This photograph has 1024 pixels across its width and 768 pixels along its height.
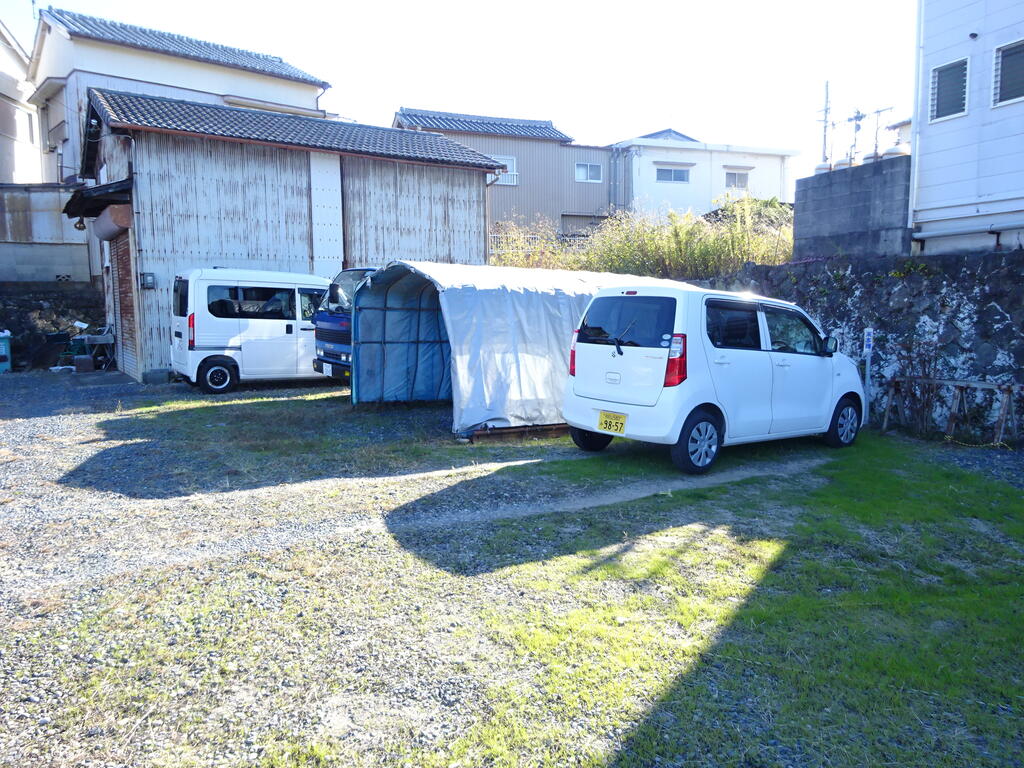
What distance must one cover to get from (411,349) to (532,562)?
6428 mm

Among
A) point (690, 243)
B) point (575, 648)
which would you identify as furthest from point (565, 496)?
point (690, 243)

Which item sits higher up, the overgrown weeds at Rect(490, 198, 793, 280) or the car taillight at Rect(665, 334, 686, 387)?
the overgrown weeds at Rect(490, 198, 793, 280)

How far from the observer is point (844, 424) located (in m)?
7.84

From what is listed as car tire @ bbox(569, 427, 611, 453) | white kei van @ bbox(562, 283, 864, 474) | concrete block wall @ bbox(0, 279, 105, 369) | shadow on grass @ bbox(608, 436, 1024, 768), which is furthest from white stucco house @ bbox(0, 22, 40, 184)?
shadow on grass @ bbox(608, 436, 1024, 768)

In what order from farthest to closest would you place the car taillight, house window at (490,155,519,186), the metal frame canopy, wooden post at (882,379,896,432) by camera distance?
1. house window at (490,155,519,186)
2. wooden post at (882,379,896,432)
3. the metal frame canopy
4. the car taillight

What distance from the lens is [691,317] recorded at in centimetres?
627

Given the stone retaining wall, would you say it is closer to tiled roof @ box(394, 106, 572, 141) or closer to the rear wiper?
the rear wiper

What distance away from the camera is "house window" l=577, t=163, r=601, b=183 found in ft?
88.1

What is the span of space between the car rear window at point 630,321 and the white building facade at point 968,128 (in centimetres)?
562

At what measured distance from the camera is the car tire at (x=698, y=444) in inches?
249

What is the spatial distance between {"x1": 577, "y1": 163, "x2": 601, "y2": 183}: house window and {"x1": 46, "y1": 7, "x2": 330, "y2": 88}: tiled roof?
31.9ft

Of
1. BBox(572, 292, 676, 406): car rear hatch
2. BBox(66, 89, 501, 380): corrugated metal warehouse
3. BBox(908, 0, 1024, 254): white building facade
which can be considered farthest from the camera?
BBox(66, 89, 501, 380): corrugated metal warehouse

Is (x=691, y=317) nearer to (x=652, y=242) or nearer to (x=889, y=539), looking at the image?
(x=889, y=539)

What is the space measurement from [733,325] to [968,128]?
556 cm
